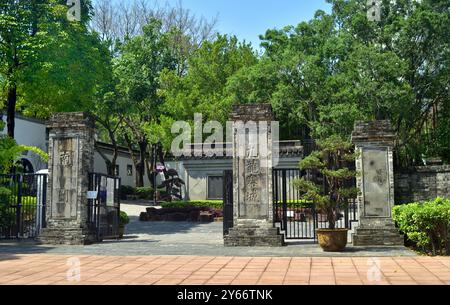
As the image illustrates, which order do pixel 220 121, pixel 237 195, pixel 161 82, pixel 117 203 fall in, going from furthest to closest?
1. pixel 161 82
2. pixel 220 121
3. pixel 117 203
4. pixel 237 195

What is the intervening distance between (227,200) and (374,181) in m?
3.93

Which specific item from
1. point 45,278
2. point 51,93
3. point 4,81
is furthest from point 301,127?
point 45,278

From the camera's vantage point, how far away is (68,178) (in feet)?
43.1

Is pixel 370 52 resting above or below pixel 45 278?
above

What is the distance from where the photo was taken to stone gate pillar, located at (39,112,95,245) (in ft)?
42.3

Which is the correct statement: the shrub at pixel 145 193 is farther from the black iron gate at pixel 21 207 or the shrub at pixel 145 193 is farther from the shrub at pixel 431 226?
the shrub at pixel 431 226

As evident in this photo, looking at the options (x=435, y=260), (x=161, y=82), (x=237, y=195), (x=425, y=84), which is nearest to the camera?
(x=435, y=260)

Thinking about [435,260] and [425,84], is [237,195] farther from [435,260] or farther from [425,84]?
[425,84]

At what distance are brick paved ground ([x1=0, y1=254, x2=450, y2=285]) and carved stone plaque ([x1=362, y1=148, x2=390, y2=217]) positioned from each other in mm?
2304

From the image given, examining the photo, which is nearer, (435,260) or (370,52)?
(435,260)

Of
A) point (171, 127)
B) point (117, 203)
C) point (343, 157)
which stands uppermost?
point (171, 127)

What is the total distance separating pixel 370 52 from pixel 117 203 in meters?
16.1

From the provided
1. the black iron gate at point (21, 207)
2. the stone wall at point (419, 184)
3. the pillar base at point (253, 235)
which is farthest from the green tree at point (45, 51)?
the stone wall at point (419, 184)

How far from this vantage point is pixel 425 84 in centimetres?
2619
